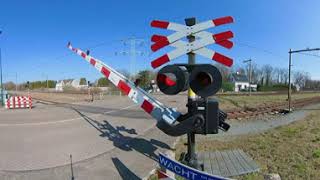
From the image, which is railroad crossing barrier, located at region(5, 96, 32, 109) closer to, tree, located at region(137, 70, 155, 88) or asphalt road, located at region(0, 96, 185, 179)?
tree, located at region(137, 70, 155, 88)

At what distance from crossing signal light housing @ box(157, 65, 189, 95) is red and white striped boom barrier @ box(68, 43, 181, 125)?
905 millimetres

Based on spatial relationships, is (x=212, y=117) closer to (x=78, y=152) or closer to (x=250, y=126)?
(x=78, y=152)

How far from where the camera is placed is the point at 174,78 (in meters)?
3.15

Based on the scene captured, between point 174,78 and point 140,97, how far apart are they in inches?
64.5

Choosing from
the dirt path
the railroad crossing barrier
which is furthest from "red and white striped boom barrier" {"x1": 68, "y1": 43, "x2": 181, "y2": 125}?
the railroad crossing barrier

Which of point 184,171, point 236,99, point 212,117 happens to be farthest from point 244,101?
point 184,171

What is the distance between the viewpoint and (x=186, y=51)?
3.49 meters

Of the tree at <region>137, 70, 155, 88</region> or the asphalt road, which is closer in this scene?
the tree at <region>137, 70, 155, 88</region>

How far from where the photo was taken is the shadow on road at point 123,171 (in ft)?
18.9

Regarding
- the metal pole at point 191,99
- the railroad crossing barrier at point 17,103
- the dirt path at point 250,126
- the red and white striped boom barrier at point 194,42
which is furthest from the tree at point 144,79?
the railroad crossing barrier at point 17,103

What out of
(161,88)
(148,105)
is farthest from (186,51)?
(148,105)

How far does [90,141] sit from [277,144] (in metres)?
5.89

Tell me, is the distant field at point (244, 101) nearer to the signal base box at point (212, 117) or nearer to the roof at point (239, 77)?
the signal base box at point (212, 117)

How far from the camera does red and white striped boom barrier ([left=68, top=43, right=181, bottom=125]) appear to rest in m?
4.34
